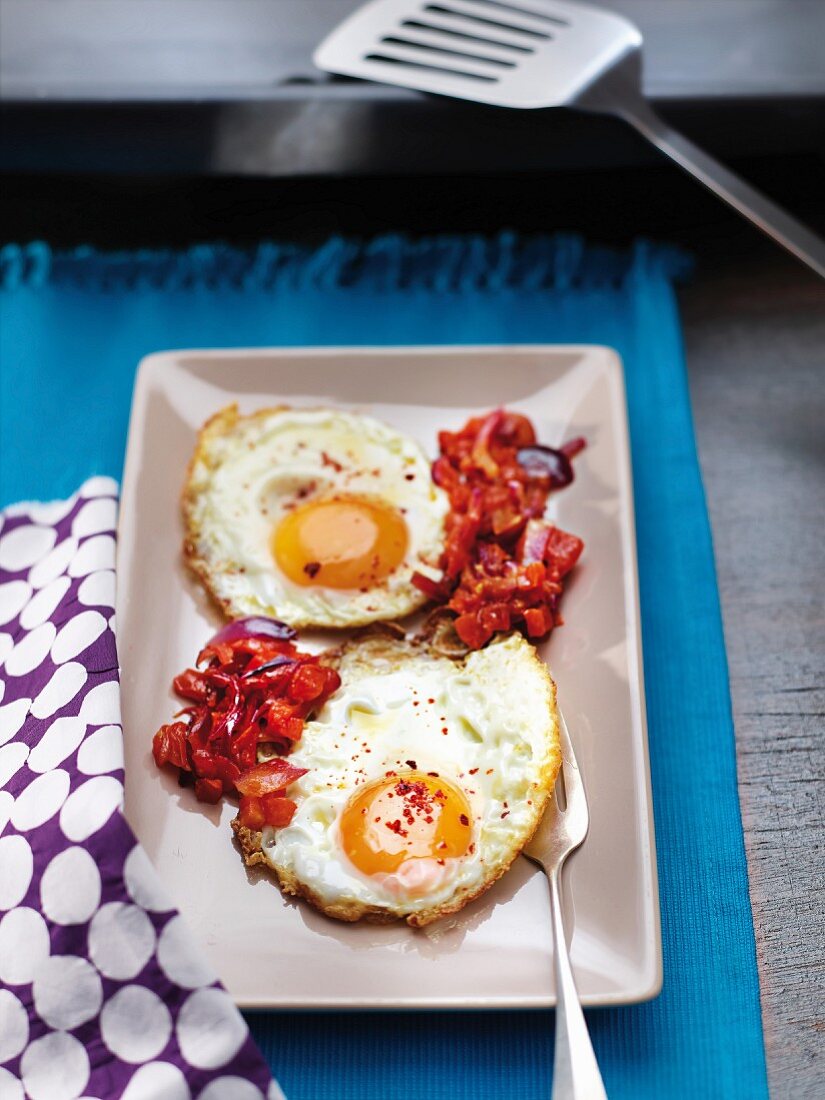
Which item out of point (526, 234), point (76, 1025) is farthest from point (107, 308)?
point (76, 1025)

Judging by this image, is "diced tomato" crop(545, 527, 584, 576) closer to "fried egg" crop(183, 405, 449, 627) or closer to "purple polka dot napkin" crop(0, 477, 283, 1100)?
"fried egg" crop(183, 405, 449, 627)

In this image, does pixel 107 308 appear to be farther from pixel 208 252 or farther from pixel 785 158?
pixel 785 158

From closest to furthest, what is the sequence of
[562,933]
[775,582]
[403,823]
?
[562,933] < [403,823] < [775,582]

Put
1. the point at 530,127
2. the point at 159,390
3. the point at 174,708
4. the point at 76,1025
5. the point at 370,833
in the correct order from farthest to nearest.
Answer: the point at 530,127
the point at 159,390
the point at 174,708
the point at 370,833
the point at 76,1025

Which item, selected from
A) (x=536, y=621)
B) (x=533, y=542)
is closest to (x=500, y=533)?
(x=533, y=542)

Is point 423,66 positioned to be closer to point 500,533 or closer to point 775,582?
point 500,533

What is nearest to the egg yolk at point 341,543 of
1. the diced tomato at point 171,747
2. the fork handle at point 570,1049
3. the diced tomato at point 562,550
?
the diced tomato at point 562,550

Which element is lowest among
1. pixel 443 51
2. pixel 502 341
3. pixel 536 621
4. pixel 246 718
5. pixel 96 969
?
pixel 96 969
